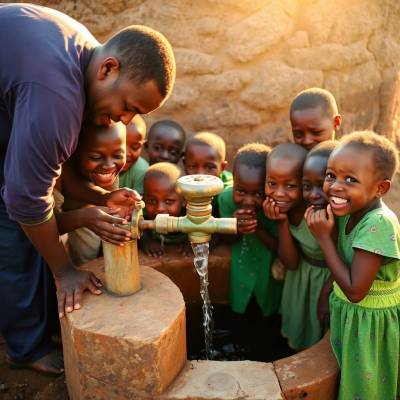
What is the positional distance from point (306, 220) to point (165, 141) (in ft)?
4.30

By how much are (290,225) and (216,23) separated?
55.3 inches

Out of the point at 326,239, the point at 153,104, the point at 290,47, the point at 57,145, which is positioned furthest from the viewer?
the point at 290,47

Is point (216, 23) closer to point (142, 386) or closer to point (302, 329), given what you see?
point (302, 329)

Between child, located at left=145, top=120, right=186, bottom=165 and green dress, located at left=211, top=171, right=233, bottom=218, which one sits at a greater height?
child, located at left=145, top=120, right=186, bottom=165

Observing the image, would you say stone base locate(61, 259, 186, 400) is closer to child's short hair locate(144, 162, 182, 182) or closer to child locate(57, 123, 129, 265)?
child locate(57, 123, 129, 265)

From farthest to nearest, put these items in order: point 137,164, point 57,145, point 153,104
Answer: point 137,164 < point 153,104 < point 57,145

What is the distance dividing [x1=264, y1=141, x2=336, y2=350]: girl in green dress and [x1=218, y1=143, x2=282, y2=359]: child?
0.40 feet

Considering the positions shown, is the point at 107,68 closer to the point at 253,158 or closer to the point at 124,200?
the point at 124,200

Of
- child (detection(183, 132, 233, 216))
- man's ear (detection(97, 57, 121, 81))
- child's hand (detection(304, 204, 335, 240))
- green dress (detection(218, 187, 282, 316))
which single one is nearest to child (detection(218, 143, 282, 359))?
green dress (detection(218, 187, 282, 316))

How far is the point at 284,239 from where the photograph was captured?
2334 millimetres

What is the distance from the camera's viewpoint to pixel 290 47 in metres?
3.12

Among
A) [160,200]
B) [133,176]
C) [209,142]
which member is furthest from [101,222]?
[209,142]

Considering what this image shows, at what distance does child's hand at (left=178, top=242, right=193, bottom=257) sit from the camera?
8.43ft

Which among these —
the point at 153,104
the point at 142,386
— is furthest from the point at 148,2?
the point at 142,386
